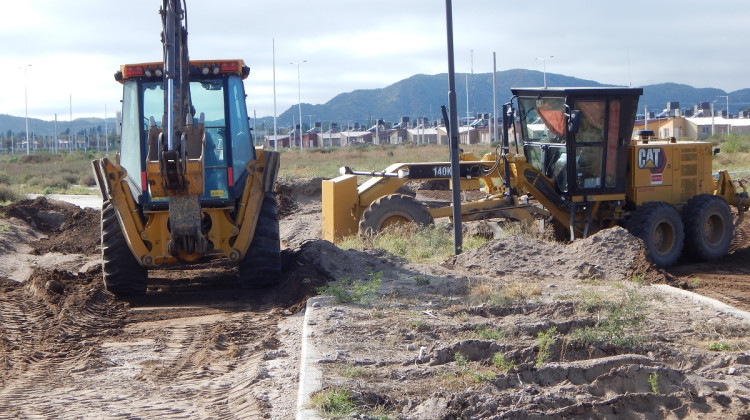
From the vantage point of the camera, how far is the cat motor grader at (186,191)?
1114 centimetres

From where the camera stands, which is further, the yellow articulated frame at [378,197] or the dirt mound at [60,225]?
the dirt mound at [60,225]

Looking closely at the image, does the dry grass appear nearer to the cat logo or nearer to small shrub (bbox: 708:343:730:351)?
the cat logo

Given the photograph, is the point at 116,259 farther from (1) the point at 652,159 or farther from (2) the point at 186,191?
(1) the point at 652,159

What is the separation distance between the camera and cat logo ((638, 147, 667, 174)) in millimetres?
15414

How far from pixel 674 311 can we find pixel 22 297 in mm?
7945

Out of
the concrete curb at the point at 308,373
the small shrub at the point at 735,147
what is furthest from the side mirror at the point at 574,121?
the small shrub at the point at 735,147

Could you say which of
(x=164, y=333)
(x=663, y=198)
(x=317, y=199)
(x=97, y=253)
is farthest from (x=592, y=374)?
(x=317, y=199)

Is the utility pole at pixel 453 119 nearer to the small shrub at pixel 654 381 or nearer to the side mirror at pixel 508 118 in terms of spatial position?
the side mirror at pixel 508 118

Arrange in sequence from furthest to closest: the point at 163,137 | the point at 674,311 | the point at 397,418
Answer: the point at 163,137 → the point at 674,311 → the point at 397,418

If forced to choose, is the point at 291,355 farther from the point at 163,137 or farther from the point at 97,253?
the point at 97,253

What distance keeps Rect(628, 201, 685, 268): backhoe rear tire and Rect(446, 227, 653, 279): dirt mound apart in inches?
71.8

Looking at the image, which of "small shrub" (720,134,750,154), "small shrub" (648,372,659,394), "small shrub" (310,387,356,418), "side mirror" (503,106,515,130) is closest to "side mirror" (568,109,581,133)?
"side mirror" (503,106,515,130)

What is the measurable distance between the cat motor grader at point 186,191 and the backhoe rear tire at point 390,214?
3684 millimetres

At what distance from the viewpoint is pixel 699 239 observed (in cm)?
1523
